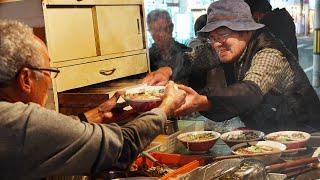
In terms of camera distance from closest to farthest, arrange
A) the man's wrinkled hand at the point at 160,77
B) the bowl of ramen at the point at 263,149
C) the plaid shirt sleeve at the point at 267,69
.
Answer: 1. the bowl of ramen at the point at 263,149
2. the plaid shirt sleeve at the point at 267,69
3. the man's wrinkled hand at the point at 160,77

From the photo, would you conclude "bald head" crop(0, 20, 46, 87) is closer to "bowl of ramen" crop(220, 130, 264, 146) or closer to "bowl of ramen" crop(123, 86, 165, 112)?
"bowl of ramen" crop(123, 86, 165, 112)

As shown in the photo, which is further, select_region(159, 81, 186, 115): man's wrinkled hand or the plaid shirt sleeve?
the plaid shirt sleeve

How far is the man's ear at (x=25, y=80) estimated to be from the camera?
1.40 meters

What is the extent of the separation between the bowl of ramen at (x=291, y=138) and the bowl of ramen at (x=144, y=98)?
1.85ft

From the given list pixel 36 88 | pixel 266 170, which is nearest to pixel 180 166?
pixel 266 170

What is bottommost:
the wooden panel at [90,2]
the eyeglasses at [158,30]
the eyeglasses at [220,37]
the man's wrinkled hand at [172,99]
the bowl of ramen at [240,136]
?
the bowl of ramen at [240,136]

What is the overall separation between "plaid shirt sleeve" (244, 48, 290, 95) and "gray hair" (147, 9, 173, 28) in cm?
A: 65

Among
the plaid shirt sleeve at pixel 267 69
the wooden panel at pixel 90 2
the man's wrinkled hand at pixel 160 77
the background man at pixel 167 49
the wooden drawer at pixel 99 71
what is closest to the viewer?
the plaid shirt sleeve at pixel 267 69

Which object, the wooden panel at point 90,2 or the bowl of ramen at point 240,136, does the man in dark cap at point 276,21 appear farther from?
the wooden panel at point 90,2

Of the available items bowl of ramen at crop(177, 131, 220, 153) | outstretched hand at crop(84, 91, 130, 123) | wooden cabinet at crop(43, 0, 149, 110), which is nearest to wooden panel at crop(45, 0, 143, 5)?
wooden cabinet at crop(43, 0, 149, 110)

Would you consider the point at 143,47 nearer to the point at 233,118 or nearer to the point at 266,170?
the point at 233,118

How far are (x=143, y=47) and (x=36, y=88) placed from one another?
1412 millimetres

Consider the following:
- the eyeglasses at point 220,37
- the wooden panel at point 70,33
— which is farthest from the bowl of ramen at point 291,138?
the wooden panel at point 70,33

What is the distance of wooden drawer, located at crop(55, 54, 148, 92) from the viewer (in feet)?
7.41
